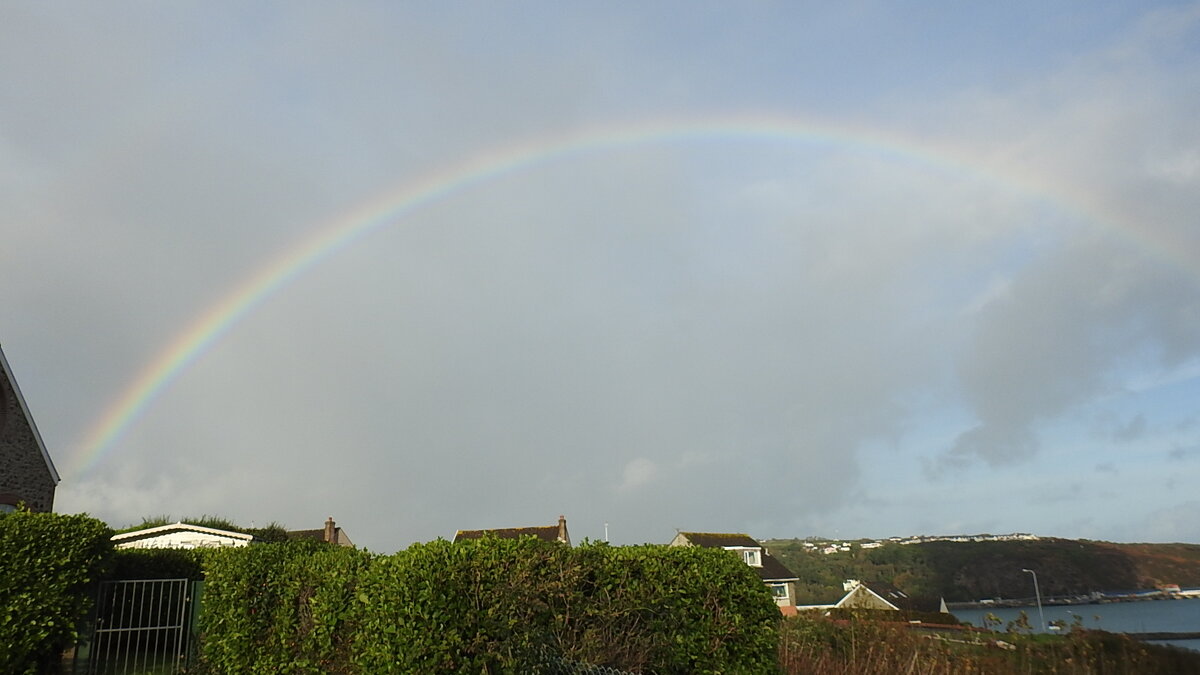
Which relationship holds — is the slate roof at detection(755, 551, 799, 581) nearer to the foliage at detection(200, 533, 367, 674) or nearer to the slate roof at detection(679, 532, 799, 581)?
the slate roof at detection(679, 532, 799, 581)

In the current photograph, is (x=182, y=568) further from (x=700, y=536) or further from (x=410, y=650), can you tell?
(x=700, y=536)

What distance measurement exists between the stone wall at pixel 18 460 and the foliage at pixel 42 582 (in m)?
12.7

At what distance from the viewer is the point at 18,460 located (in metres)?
23.3

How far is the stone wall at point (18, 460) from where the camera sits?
2259 centimetres

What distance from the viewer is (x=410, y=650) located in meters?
7.11

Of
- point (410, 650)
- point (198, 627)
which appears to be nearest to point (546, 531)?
point (198, 627)

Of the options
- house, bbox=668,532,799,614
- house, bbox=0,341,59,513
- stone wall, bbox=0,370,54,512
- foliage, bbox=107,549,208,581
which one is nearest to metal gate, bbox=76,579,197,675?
foliage, bbox=107,549,208,581

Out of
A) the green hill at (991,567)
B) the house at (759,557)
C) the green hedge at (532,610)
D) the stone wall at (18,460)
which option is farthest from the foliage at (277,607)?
the house at (759,557)

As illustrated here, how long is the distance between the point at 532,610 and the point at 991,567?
50786 millimetres

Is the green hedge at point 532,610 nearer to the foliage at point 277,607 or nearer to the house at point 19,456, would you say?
the foliage at point 277,607

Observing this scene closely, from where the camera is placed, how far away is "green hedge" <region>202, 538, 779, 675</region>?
23.4 ft

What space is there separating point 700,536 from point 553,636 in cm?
5052

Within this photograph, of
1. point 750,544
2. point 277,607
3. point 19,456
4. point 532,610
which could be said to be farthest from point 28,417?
point 750,544

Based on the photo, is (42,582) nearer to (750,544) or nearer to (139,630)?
(139,630)
